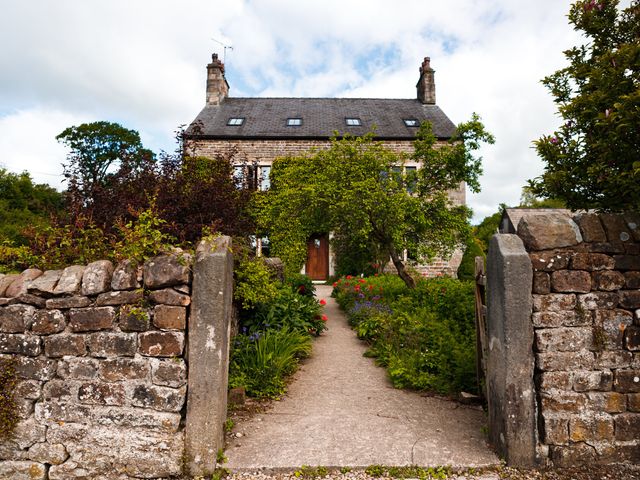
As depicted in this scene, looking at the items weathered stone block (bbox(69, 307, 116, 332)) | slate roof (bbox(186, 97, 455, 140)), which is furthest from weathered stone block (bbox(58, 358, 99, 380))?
slate roof (bbox(186, 97, 455, 140))

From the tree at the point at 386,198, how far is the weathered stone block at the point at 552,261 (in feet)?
18.2

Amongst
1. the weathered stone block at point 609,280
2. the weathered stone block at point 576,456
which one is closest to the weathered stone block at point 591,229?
the weathered stone block at point 609,280

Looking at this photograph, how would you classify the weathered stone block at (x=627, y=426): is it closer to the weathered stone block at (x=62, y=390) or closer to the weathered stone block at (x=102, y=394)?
the weathered stone block at (x=102, y=394)

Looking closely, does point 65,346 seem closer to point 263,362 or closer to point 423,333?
point 263,362

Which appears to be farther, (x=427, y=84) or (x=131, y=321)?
(x=427, y=84)

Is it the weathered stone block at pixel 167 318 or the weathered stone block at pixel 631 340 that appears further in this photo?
the weathered stone block at pixel 631 340

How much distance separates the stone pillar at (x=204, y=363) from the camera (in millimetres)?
2941

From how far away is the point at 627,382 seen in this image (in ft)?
9.84

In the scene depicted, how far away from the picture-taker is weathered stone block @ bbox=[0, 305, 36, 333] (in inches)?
117

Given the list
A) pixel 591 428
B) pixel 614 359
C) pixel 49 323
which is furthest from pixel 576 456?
pixel 49 323

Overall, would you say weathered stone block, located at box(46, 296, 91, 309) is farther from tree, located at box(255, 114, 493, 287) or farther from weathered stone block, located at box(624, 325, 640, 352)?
tree, located at box(255, 114, 493, 287)

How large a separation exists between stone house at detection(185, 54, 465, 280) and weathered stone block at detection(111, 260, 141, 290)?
11.9 meters

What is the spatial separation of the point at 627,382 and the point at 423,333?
307 cm

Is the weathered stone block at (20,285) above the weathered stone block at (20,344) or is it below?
above
